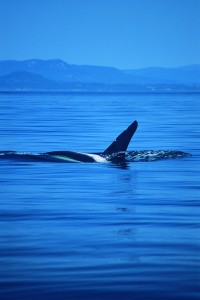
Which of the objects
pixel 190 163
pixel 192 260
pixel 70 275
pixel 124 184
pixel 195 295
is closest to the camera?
pixel 195 295

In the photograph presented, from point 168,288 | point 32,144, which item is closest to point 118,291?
point 168,288

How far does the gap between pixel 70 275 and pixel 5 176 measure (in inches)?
399

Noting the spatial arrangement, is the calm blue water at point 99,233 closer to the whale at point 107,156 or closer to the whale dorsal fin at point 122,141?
the whale at point 107,156

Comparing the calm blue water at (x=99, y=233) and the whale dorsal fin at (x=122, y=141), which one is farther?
the whale dorsal fin at (x=122, y=141)

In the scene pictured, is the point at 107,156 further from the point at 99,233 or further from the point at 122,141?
the point at 99,233

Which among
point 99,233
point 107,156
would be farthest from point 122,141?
point 99,233

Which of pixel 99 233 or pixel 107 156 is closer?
pixel 99 233

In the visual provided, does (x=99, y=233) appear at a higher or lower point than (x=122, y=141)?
lower

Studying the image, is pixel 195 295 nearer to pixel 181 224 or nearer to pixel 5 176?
pixel 181 224

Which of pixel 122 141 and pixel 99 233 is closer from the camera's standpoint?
pixel 99 233

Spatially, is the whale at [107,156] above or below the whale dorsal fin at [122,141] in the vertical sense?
below

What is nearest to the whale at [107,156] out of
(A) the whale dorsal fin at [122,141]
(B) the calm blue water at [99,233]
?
(A) the whale dorsal fin at [122,141]

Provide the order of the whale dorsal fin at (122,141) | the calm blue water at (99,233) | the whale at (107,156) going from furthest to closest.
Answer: the whale dorsal fin at (122,141) < the whale at (107,156) < the calm blue water at (99,233)

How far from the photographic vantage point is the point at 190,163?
21375 mm
